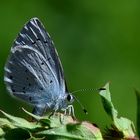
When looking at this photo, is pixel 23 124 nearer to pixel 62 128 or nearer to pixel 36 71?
pixel 62 128

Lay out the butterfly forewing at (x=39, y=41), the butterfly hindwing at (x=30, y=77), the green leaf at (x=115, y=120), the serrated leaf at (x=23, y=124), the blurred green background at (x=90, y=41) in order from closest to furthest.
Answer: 1. the serrated leaf at (x=23, y=124)
2. the green leaf at (x=115, y=120)
3. the butterfly forewing at (x=39, y=41)
4. the butterfly hindwing at (x=30, y=77)
5. the blurred green background at (x=90, y=41)

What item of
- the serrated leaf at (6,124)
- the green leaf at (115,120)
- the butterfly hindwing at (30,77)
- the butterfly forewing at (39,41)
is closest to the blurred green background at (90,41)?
the butterfly hindwing at (30,77)

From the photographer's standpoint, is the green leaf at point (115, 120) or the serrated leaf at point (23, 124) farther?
the green leaf at point (115, 120)

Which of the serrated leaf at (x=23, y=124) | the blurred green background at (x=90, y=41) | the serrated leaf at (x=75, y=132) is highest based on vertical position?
the blurred green background at (x=90, y=41)

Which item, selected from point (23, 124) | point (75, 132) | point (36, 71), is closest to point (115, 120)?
point (75, 132)

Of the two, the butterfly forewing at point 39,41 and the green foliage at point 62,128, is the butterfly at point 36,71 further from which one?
the green foliage at point 62,128
